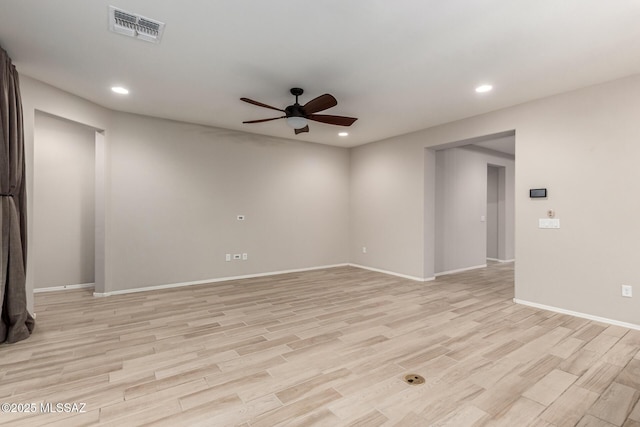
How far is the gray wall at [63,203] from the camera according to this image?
4812 millimetres

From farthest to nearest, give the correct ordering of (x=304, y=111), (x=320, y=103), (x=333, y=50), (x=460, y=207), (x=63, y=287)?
1. (x=460, y=207)
2. (x=63, y=287)
3. (x=304, y=111)
4. (x=320, y=103)
5. (x=333, y=50)

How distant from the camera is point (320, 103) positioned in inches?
134

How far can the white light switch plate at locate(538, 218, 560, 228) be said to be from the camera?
3943mm

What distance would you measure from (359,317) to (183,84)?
358cm

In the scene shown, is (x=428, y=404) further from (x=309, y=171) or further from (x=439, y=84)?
(x=309, y=171)

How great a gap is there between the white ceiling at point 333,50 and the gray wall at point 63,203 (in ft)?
4.51

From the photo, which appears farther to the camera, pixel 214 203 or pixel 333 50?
pixel 214 203

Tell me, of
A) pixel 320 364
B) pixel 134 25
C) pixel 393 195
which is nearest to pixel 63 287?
pixel 134 25

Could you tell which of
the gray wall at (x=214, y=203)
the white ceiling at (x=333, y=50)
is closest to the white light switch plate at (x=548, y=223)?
the white ceiling at (x=333, y=50)

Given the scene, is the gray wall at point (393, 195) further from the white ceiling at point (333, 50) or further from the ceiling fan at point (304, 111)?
the ceiling fan at point (304, 111)

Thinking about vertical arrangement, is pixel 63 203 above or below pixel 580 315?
above

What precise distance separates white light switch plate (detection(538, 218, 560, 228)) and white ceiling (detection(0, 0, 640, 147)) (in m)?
1.65

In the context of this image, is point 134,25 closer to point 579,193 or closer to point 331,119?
point 331,119

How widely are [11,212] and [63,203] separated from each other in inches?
93.6
